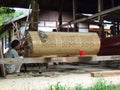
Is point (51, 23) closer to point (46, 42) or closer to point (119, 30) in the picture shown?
point (119, 30)

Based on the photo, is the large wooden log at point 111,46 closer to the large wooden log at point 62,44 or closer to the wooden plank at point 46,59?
the large wooden log at point 62,44

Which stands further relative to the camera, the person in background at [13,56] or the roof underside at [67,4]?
the roof underside at [67,4]

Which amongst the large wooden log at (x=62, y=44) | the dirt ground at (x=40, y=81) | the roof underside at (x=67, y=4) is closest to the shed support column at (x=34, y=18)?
the large wooden log at (x=62, y=44)

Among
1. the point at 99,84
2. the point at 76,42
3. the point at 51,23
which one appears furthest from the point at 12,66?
the point at 51,23

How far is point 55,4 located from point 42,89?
10.5 meters

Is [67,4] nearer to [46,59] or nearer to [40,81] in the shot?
[46,59]

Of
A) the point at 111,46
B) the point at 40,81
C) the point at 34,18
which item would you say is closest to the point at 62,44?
the point at 34,18

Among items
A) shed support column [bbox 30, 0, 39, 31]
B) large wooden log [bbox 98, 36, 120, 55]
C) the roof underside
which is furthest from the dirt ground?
the roof underside

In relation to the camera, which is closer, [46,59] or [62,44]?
[46,59]

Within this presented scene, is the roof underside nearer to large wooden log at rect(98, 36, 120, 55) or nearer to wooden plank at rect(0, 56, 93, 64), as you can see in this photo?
large wooden log at rect(98, 36, 120, 55)

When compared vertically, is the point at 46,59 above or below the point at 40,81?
above

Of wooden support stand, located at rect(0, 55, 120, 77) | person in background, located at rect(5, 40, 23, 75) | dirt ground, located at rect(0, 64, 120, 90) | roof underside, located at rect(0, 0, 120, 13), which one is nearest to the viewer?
dirt ground, located at rect(0, 64, 120, 90)

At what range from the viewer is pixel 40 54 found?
31.7 feet

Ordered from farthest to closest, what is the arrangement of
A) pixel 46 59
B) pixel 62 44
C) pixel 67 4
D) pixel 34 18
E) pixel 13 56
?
pixel 67 4
pixel 34 18
pixel 62 44
pixel 13 56
pixel 46 59
